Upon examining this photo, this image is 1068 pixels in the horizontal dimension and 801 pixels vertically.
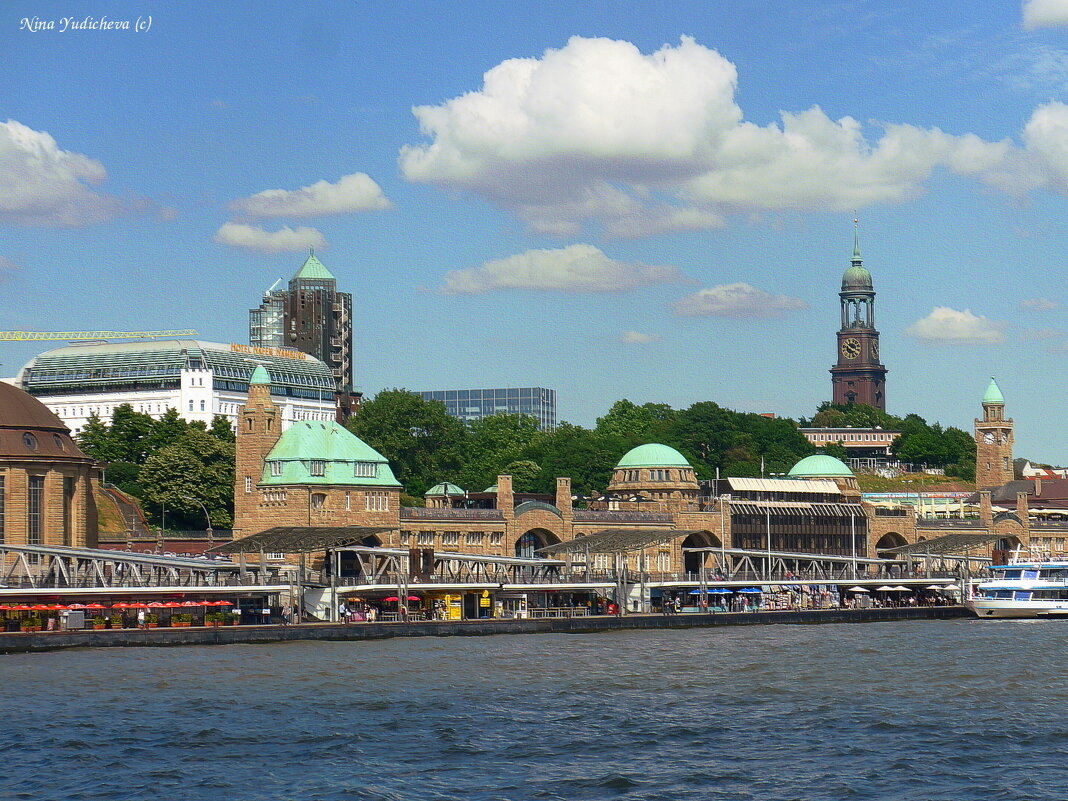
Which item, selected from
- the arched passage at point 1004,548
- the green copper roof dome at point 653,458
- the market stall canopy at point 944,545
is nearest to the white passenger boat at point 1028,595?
the market stall canopy at point 944,545

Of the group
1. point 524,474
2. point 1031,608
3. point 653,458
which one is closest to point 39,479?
point 653,458

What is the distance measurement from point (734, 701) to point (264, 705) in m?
18.4

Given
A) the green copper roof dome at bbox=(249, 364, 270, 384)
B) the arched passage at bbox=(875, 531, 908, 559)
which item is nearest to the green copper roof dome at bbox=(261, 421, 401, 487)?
the green copper roof dome at bbox=(249, 364, 270, 384)

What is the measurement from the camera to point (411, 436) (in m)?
194

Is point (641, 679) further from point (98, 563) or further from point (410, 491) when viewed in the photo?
point (410, 491)

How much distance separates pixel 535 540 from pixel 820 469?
4214 centimetres

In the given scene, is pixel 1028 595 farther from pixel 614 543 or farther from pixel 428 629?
pixel 428 629

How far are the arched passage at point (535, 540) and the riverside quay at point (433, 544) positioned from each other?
0.57 ft

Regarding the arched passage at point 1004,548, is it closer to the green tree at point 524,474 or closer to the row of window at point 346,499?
the green tree at point 524,474

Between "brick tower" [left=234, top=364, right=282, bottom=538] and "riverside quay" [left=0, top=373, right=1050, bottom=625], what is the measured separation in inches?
5.8

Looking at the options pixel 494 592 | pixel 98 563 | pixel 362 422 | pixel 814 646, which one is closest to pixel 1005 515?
pixel 362 422

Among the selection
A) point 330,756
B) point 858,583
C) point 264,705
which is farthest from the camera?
point 858,583

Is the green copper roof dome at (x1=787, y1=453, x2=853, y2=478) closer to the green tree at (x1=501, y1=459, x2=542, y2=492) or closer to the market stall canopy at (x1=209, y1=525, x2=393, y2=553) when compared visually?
the green tree at (x1=501, y1=459, x2=542, y2=492)

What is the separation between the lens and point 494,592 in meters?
127
